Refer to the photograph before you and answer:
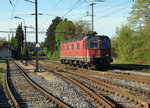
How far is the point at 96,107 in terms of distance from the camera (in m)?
7.39

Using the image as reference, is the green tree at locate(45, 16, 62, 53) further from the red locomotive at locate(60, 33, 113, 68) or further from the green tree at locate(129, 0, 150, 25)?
the red locomotive at locate(60, 33, 113, 68)

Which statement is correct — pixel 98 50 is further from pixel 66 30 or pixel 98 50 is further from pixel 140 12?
pixel 66 30

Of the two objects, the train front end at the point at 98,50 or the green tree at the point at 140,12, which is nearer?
the train front end at the point at 98,50

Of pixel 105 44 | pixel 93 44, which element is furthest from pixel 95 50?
pixel 105 44

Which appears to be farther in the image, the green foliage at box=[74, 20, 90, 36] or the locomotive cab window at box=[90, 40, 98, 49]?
the green foliage at box=[74, 20, 90, 36]

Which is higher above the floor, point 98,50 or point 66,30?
point 66,30

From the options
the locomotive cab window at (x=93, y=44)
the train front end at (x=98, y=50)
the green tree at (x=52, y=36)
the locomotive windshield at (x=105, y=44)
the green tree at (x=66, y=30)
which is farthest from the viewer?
the green tree at (x=52, y=36)

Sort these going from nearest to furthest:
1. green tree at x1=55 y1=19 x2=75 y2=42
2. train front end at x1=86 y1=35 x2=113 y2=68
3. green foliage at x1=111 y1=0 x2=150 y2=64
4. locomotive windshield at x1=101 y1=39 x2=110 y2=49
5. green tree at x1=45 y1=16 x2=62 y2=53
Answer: train front end at x1=86 y1=35 x2=113 y2=68, locomotive windshield at x1=101 y1=39 x2=110 y2=49, green foliage at x1=111 y1=0 x2=150 y2=64, green tree at x1=55 y1=19 x2=75 y2=42, green tree at x1=45 y1=16 x2=62 y2=53

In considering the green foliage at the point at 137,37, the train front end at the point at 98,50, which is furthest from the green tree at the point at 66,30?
the train front end at the point at 98,50

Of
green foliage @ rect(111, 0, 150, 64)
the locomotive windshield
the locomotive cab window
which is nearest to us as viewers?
the locomotive cab window

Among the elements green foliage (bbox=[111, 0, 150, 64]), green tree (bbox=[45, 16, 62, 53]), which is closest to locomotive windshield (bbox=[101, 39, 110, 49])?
green foliage (bbox=[111, 0, 150, 64])

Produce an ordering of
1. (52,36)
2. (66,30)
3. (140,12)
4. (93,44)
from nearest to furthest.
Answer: (93,44) → (140,12) → (66,30) → (52,36)

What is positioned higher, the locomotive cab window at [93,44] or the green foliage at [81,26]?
the green foliage at [81,26]

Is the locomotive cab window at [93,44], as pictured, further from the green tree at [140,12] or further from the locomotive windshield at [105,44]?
the green tree at [140,12]
